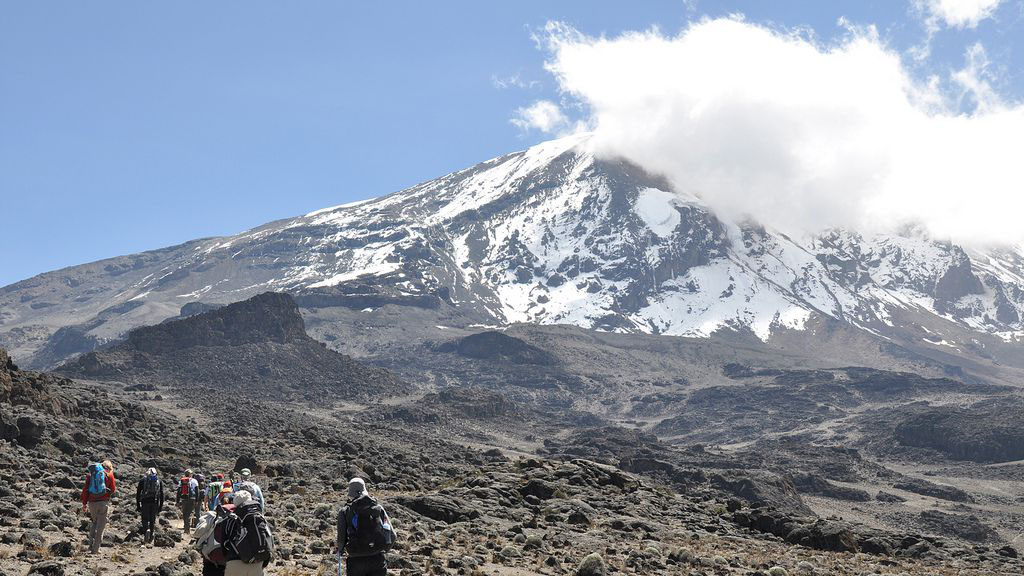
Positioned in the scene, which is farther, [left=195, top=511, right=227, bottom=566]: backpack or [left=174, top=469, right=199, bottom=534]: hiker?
[left=174, top=469, right=199, bottom=534]: hiker

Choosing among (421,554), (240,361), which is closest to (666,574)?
(421,554)

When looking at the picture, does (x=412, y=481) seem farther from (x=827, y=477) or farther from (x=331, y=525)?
(x=827, y=477)

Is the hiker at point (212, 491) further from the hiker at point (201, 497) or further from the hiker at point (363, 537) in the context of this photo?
the hiker at point (363, 537)

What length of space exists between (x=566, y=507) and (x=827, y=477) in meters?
132

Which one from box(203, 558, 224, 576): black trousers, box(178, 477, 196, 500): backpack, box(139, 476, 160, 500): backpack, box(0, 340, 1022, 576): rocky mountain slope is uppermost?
box(139, 476, 160, 500): backpack

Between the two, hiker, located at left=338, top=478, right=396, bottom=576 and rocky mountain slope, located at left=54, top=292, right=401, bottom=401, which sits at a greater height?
rocky mountain slope, located at left=54, top=292, right=401, bottom=401

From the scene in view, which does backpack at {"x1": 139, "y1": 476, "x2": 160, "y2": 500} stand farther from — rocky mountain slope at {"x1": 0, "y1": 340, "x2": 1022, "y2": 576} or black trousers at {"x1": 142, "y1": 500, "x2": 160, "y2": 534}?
rocky mountain slope at {"x1": 0, "y1": 340, "x2": 1022, "y2": 576}

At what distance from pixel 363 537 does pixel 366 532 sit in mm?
82

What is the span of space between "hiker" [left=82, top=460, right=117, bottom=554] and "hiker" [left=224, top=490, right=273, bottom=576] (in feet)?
27.5

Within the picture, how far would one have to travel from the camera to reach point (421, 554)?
27188 millimetres

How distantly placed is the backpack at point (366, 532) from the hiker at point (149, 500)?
34.8ft

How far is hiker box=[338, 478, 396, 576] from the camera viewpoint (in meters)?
15.6

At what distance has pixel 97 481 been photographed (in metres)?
22.1

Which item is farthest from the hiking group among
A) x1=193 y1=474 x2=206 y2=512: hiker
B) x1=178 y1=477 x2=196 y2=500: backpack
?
x1=193 y1=474 x2=206 y2=512: hiker
